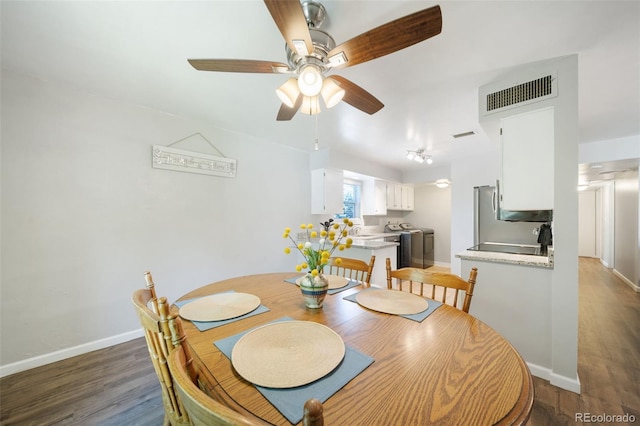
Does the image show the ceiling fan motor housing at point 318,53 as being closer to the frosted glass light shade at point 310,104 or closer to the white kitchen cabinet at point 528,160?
the frosted glass light shade at point 310,104

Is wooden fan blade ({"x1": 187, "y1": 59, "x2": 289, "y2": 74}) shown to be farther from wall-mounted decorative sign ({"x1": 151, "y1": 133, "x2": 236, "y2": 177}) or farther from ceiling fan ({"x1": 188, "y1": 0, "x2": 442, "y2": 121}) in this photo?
wall-mounted decorative sign ({"x1": 151, "y1": 133, "x2": 236, "y2": 177})

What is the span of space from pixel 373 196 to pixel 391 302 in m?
3.91

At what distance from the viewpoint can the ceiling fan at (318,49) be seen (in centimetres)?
91

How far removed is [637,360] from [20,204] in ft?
17.1

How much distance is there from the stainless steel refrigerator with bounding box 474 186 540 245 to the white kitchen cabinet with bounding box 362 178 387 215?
68.6 inches

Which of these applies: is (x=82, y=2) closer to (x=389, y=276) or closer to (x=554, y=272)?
(x=389, y=276)

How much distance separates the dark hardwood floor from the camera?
146 centimetres

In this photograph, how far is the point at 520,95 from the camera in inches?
71.6

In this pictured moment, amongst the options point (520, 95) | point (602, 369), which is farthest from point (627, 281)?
point (520, 95)

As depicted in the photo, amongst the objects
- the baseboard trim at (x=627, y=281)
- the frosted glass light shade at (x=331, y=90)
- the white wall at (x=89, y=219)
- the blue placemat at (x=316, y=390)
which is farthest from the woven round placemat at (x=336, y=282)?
the baseboard trim at (x=627, y=281)

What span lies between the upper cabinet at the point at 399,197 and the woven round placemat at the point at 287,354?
188 inches

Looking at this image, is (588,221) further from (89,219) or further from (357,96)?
(89,219)

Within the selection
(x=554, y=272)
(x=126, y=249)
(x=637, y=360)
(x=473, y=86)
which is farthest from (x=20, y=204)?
(x=637, y=360)

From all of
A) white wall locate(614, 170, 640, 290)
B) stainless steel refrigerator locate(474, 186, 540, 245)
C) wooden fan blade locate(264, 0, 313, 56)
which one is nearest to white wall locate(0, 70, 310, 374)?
wooden fan blade locate(264, 0, 313, 56)
